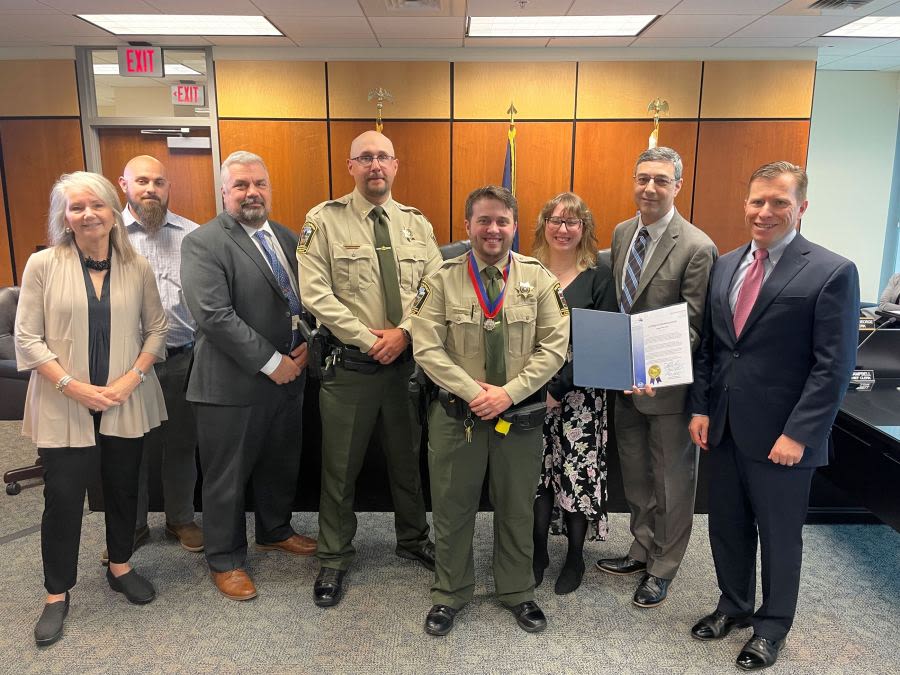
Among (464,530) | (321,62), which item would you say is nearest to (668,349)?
(464,530)

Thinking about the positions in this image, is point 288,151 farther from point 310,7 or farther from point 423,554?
point 423,554

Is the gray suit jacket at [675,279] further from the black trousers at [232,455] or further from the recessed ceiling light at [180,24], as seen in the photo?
the recessed ceiling light at [180,24]

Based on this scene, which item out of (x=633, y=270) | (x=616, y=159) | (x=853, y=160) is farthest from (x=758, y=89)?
(x=633, y=270)

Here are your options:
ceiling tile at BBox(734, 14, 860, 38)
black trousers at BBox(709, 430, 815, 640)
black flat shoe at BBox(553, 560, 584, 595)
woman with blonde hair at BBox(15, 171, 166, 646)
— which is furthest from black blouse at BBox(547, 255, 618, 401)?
ceiling tile at BBox(734, 14, 860, 38)

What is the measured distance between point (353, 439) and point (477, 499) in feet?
1.91

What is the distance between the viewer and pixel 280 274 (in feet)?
8.25

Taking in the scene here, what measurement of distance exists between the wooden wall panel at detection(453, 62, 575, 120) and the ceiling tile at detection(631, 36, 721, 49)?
0.69 m

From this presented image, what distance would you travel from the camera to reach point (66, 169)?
20.3 ft

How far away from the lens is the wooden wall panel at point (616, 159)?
6117 mm

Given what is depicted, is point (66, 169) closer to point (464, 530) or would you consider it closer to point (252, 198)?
point (252, 198)

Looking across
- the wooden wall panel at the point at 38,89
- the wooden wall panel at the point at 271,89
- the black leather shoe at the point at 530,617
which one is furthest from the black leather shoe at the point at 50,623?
the wooden wall panel at the point at 38,89

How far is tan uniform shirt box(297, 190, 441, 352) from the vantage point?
7.67 ft

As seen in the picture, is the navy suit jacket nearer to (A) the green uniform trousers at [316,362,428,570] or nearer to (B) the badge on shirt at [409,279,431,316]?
(B) the badge on shirt at [409,279,431,316]

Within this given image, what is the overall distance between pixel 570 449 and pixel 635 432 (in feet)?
1.03
